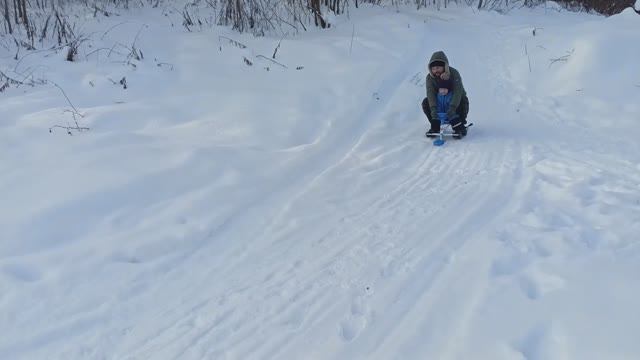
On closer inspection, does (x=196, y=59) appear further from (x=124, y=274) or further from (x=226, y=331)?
(x=226, y=331)

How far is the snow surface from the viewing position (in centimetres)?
319

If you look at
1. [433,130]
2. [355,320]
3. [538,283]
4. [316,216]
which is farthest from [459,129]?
[355,320]

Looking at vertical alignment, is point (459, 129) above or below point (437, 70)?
below

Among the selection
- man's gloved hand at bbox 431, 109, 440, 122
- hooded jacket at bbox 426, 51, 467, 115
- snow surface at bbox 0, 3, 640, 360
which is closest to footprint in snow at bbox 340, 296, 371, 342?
snow surface at bbox 0, 3, 640, 360

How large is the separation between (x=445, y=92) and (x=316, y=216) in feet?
8.61

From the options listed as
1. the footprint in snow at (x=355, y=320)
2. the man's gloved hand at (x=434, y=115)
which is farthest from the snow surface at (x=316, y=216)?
the man's gloved hand at (x=434, y=115)

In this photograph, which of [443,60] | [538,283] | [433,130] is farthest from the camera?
[433,130]

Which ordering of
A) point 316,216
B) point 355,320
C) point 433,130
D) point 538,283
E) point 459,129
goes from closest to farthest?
point 355,320 → point 538,283 → point 316,216 → point 433,130 → point 459,129

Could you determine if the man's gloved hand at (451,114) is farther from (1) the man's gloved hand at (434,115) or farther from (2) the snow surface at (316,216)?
(2) the snow surface at (316,216)

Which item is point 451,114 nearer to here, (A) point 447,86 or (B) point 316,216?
(A) point 447,86

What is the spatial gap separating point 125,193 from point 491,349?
318 centimetres

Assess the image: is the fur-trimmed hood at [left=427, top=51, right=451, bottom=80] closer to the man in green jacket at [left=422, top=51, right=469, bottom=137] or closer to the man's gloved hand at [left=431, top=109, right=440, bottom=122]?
the man in green jacket at [left=422, top=51, right=469, bottom=137]

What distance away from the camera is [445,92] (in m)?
6.43

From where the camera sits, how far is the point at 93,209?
4535mm
